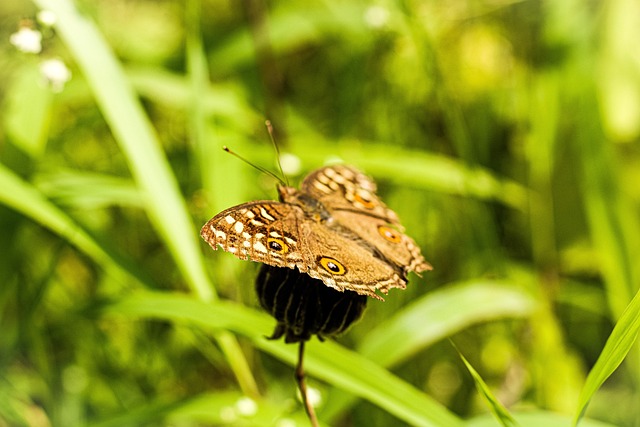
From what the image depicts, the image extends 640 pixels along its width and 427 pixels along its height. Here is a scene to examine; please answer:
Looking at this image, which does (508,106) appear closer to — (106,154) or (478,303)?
(478,303)

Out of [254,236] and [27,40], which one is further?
[27,40]

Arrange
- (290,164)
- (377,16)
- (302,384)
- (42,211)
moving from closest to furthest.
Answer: (302,384)
(42,211)
(290,164)
(377,16)

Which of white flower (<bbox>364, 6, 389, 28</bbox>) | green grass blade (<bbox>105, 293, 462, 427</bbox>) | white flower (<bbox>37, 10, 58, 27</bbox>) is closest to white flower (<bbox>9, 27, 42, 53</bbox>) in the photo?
white flower (<bbox>37, 10, 58, 27</bbox>)

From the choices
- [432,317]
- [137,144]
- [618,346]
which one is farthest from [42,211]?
[618,346]

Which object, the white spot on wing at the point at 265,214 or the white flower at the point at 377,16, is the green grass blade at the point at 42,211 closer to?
the white spot on wing at the point at 265,214

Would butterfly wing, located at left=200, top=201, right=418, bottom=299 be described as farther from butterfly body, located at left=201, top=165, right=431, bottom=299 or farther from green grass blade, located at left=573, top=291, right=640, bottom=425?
green grass blade, located at left=573, top=291, right=640, bottom=425

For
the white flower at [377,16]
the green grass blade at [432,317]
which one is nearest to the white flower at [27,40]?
the green grass blade at [432,317]

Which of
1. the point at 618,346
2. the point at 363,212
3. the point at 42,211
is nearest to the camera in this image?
the point at 618,346

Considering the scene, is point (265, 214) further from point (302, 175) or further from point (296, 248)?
point (302, 175)

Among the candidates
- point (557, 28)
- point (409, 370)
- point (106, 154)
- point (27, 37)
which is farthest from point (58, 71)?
point (557, 28)
